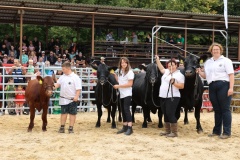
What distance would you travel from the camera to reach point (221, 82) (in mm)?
9406

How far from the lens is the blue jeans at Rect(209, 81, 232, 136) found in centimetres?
941

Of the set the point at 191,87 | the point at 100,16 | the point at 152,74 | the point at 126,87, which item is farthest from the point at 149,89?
the point at 100,16

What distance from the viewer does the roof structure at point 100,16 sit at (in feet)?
61.7

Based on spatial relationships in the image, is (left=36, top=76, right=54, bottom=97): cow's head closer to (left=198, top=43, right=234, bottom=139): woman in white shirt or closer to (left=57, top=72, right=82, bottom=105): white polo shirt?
(left=57, top=72, right=82, bottom=105): white polo shirt

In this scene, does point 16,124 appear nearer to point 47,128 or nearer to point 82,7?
point 47,128

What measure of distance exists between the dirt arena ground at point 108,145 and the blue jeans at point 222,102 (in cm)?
40

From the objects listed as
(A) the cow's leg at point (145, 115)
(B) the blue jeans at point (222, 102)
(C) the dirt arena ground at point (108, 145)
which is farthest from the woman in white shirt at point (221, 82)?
(A) the cow's leg at point (145, 115)

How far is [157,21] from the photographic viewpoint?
2128cm

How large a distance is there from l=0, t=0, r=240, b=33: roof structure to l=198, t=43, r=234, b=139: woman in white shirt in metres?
10.7

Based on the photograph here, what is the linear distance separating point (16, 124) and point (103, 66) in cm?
304

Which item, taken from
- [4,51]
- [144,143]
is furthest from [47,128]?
[4,51]

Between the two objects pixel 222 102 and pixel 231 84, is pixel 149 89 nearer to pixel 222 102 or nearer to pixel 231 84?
pixel 222 102

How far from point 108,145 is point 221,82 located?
292cm

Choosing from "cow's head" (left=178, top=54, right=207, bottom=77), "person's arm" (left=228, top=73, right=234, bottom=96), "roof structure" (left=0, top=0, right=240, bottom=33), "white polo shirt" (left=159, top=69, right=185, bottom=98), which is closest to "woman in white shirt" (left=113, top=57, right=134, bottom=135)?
"white polo shirt" (left=159, top=69, right=185, bottom=98)
